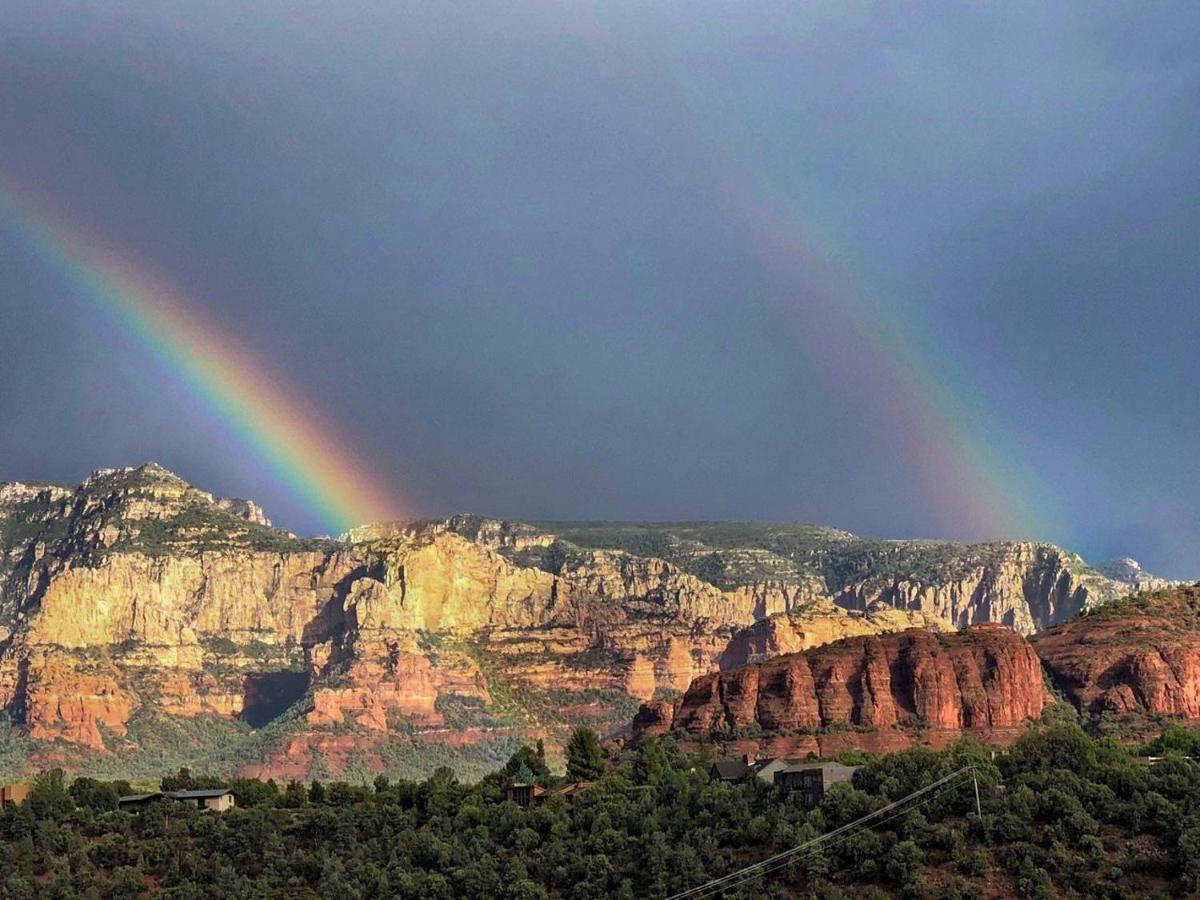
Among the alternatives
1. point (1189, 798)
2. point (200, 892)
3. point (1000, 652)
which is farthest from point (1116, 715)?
point (200, 892)

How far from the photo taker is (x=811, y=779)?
14188 centimetres

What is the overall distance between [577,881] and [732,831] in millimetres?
9558

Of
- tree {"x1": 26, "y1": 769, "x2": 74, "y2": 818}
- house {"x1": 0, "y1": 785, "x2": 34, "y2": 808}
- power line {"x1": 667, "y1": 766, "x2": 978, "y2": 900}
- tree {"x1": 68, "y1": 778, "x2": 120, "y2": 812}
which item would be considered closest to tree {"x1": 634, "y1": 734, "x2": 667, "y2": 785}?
power line {"x1": 667, "y1": 766, "x2": 978, "y2": 900}

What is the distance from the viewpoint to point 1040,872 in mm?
114875

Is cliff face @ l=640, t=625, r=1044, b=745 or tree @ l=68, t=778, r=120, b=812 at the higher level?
cliff face @ l=640, t=625, r=1044, b=745

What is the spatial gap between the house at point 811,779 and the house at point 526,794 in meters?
19.2

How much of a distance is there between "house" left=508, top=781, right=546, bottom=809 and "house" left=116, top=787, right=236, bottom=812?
20.4 m

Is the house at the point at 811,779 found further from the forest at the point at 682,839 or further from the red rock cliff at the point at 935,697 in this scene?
the red rock cliff at the point at 935,697

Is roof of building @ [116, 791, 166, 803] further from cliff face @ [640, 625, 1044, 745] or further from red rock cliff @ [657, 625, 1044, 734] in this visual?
red rock cliff @ [657, 625, 1044, 734]

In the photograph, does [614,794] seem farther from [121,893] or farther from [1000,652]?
[1000,652]

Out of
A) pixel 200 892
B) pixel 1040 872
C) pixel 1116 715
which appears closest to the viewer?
pixel 1040 872

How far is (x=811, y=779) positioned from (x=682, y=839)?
13.6 metres

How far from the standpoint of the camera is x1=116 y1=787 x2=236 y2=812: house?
162 m

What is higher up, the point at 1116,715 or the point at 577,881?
the point at 1116,715
